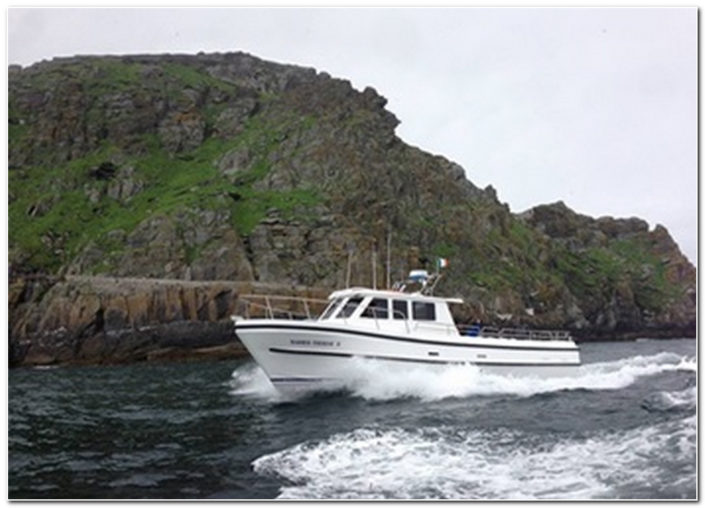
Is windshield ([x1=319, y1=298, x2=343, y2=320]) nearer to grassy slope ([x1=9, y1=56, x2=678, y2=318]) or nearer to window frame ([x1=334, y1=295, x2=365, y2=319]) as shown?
Answer: window frame ([x1=334, y1=295, x2=365, y2=319])

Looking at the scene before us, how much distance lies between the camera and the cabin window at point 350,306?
2133 centimetres

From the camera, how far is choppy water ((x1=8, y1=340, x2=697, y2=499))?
10.7 metres

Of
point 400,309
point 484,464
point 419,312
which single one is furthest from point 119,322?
point 484,464

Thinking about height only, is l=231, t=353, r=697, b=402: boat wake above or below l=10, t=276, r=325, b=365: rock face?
below

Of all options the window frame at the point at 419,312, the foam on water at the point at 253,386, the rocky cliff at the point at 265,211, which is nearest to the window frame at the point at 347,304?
the window frame at the point at 419,312

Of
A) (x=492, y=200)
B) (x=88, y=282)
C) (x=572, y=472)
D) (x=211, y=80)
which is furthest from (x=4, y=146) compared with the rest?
(x=211, y=80)

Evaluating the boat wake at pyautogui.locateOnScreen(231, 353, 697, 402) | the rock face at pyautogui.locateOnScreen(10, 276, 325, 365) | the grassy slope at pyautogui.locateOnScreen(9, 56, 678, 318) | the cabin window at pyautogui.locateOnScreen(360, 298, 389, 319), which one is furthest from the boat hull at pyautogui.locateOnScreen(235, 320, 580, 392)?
the grassy slope at pyautogui.locateOnScreen(9, 56, 678, 318)

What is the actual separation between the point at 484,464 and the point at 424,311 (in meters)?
10.5

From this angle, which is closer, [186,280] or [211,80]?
[186,280]

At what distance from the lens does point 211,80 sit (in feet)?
381

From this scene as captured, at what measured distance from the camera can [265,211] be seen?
220 feet

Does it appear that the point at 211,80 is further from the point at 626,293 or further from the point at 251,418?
the point at 251,418

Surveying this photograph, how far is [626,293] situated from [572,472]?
282 feet

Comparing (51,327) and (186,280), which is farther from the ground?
(186,280)
